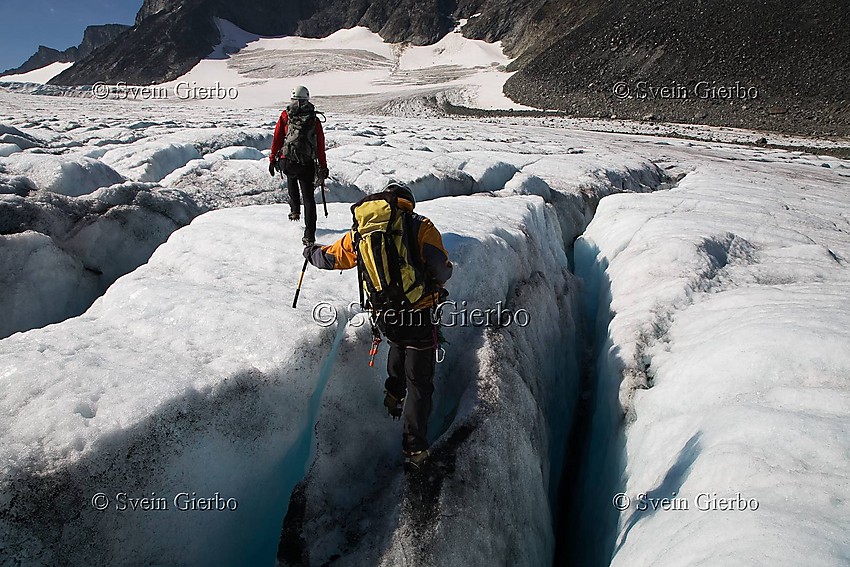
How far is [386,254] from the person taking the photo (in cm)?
346

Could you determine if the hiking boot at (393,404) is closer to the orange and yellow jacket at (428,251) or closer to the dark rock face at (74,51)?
the orange and yellow jacket at (428,251)

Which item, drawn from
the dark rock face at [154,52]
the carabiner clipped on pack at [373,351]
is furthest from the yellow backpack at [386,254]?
the dark rock face at [154,52]

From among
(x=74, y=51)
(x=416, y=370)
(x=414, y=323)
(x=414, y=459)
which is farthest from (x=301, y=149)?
(x=74, y=51)

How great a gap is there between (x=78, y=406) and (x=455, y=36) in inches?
3988

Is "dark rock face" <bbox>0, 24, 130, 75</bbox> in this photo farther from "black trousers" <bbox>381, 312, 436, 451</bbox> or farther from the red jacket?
"black trousers" <bbox>381, 312, 436, 451</bbox>

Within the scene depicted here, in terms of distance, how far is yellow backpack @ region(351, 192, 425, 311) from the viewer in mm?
3428

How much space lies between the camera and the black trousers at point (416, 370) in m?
3.71

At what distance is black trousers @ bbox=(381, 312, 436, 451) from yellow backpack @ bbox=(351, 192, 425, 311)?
22 cm

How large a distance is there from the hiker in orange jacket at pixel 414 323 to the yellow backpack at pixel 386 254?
0.04 meters

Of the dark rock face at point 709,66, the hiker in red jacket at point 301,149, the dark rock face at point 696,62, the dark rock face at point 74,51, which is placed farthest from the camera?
the dark rock face at point 74,51

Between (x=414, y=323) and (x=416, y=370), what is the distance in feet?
1.26

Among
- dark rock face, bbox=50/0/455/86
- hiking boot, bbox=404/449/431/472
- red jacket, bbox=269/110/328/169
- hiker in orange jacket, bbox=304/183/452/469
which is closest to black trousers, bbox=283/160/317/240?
red jacket, bbox=269/110/328/169

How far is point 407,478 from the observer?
12.5ft

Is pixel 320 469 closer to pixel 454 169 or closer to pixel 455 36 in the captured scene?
pixel 454 169
